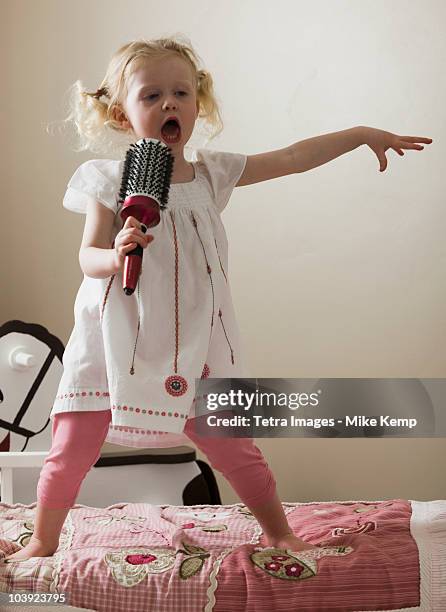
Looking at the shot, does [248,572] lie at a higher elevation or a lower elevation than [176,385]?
lower

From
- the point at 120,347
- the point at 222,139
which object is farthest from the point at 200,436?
the point at 222,139

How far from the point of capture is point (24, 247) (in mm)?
1618

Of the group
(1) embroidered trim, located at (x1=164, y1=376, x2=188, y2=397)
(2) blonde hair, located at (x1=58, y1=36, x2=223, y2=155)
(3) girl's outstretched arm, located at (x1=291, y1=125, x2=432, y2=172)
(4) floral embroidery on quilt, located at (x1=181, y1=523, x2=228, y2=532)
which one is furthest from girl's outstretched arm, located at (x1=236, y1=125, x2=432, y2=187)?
(4) floral embroidery on quilt, located at (x1=181, y1=523, x2=228, y2=532)

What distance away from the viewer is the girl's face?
91 centimetres

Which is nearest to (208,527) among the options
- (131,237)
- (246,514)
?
(246,514)

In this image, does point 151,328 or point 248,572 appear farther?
point 151,328

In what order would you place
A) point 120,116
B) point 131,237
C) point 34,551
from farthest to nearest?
point 120,116 → point 34,551 → point 131,237

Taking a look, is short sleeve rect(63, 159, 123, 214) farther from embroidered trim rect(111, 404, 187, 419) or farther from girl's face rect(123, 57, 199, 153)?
embroidered trim rect(111, 404, 187, 419)

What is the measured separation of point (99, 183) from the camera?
92cm

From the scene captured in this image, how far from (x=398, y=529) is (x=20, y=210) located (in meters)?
1.00

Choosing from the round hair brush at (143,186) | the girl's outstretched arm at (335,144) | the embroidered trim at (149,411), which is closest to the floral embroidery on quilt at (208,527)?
the embroidered trim at (149,411)

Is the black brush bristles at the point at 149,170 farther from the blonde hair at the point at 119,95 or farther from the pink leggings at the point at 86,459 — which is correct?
the pink leggings at the point at 86,459

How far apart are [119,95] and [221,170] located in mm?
141

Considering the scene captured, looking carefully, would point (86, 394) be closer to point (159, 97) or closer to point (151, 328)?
point (151, 328)
